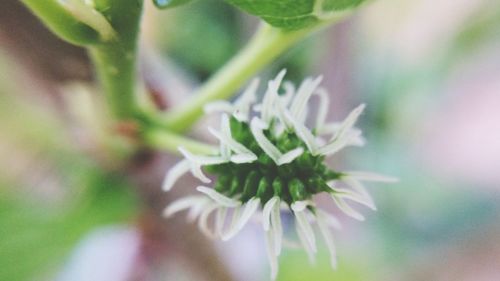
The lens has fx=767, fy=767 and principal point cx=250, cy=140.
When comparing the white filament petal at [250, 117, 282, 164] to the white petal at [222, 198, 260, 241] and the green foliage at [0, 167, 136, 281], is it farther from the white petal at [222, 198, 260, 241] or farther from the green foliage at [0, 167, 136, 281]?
the green foliage at [0, 167, 136, 281]

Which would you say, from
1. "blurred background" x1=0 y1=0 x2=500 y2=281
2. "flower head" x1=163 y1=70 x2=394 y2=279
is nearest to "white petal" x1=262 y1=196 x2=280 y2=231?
"flower head" x1=163 y1=70 x2=394 y2=279

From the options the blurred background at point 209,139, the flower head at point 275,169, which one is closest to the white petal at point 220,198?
the flower head at point 275,169

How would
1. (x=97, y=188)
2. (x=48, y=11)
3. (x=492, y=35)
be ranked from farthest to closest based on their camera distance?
1. (x=492, y=35)
2. (x=97, y=188)
3. (x=48, y=11)

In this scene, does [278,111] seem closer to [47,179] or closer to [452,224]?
[47,179]

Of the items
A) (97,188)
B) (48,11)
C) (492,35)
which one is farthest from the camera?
(492,35)

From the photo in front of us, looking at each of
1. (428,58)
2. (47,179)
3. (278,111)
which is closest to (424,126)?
(428,58)

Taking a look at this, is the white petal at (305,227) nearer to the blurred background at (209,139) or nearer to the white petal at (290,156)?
the white petal at (290,156)

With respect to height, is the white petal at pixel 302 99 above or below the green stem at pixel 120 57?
below
